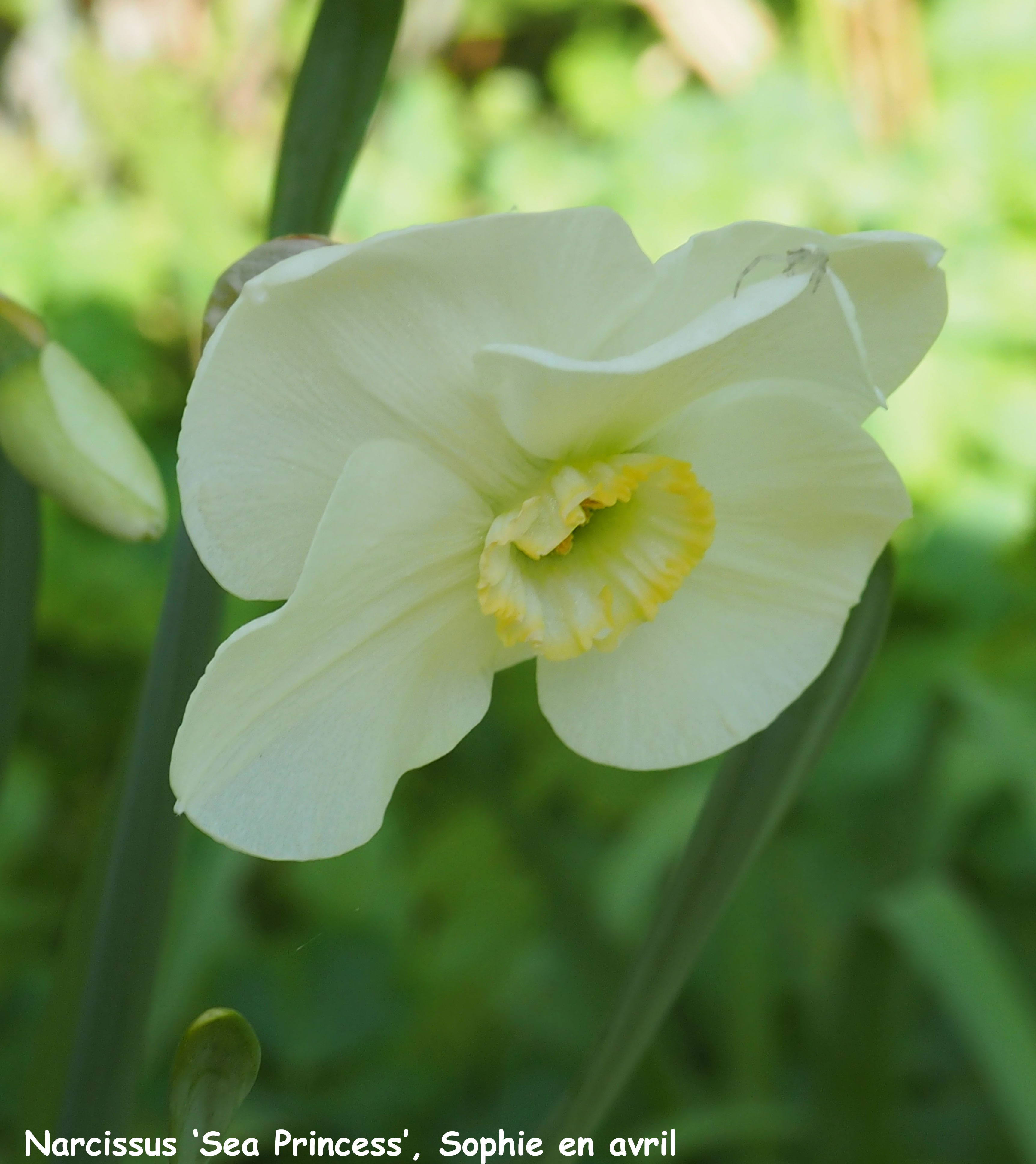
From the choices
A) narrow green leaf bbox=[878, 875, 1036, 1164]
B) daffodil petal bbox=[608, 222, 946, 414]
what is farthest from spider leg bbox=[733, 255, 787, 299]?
narrow green leaf bbox=[878, 875, 1036, 1164]

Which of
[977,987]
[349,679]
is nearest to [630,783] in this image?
[977,987]

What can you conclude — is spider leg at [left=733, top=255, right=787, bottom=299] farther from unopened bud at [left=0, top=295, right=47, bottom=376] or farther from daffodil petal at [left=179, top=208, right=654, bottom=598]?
A: unopened bud at [left=0, top=295, right=47, bottom=376]

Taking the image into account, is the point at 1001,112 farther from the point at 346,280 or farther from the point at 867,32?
the point at 346,280

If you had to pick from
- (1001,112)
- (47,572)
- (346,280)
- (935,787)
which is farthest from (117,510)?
(1001,112)

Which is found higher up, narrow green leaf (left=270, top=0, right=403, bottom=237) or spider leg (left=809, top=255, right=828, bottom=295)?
narrow green leaf (left=270, top=0, right=403, bottom=237)

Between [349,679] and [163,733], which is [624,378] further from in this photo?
[163,733]
